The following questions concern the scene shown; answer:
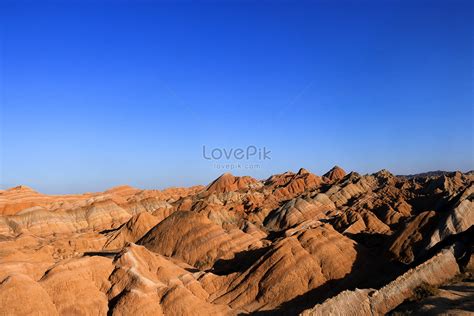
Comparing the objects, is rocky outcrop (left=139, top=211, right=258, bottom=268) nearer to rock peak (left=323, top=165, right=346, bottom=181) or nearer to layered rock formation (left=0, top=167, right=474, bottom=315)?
layered rock formation (left=0, top=167, right=474, bottom=315)

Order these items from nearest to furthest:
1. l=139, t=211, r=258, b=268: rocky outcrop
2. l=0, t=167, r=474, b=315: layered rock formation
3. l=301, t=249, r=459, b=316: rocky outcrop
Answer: l=301, t=249, r=459, b=316: rocky outcrop < l=0, t=167, r=474, b=315: layered rock formation < l=139, t=211, r=258, b=268: rocky outcrop

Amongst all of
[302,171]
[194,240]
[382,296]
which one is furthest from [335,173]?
[382,296]

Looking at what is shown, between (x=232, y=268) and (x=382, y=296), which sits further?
(x=232, y=268)

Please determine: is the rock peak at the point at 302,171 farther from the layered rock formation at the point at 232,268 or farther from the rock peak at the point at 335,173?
the layered rock formation at the point at 232,268

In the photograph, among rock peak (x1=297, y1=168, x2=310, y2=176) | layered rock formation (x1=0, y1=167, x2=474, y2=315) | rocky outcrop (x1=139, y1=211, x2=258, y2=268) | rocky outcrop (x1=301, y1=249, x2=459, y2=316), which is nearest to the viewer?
rocky outcrop (x1=301, y1=249, x2=459, y2=316)

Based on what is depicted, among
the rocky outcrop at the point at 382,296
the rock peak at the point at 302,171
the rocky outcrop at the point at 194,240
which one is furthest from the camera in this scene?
the rock peak at the point at 302,171

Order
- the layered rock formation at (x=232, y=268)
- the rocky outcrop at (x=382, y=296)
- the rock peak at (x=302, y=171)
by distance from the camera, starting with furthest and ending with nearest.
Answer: the rock peak at (x=302, y=171)
the layered rock formation at (x=232, y=268)
the rocky outcrop at (x=382, y=296)

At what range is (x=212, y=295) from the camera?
35.5 meters

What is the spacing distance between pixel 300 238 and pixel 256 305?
945cm

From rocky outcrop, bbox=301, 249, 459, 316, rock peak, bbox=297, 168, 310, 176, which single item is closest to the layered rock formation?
rocky outcrop, bbox=301, 249, 459, 316

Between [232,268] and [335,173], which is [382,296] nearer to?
[232,268]

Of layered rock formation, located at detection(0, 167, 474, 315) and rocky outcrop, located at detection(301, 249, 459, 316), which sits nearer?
rocky outcrop, located at detection(301, 249, 459, 316)

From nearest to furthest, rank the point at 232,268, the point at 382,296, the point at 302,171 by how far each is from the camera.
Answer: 1. the point at 382,296
2. the point at 232,268
3. the point at 302,171

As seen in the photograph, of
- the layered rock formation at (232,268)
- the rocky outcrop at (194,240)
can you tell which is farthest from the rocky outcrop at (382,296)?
the rocky outcrop at (194,240)
